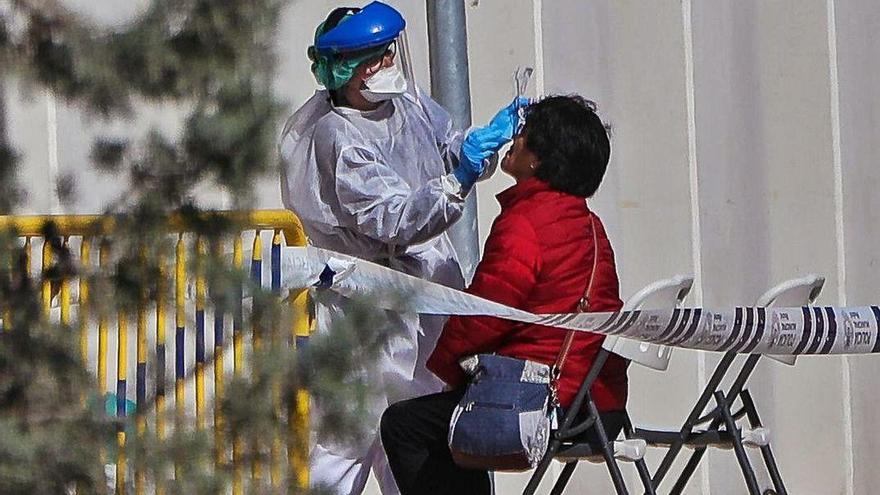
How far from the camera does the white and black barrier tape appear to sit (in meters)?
4.04

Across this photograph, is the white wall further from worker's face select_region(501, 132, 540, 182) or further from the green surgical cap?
worker's face select_region(501, 132, 540, 182)

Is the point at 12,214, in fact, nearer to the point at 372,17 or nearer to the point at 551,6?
the point at 372,17

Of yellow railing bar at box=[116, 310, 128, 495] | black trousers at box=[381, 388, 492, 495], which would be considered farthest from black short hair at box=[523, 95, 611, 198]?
yellow railing bar at box=[116, 310, 128, 495]

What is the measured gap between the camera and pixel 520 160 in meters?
4.35

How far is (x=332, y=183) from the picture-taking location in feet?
14.5

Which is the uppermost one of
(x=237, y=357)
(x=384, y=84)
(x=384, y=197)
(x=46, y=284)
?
(x=384, y=84)

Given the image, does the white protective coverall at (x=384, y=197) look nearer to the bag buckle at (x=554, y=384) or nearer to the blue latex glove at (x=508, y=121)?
the blue latex glove at (x=508, y=121)

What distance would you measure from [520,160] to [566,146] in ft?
0.38

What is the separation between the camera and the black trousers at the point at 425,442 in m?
4.25

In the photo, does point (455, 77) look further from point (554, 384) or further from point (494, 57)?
point (554, 384)

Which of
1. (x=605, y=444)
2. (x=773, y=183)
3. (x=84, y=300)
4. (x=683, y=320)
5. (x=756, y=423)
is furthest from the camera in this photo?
(x=773, y=183)

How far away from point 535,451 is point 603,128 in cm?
82

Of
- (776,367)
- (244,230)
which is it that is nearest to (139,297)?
(244,230)

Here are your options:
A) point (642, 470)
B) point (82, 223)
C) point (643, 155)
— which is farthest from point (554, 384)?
point (643, 155)
